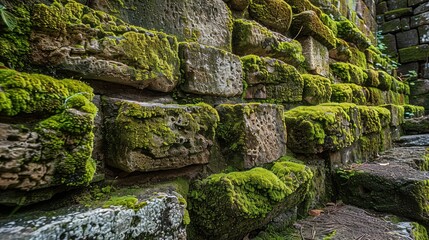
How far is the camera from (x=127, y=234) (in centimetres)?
70

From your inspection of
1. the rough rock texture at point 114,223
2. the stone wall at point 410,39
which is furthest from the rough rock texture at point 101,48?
the stone wall at point 410,39

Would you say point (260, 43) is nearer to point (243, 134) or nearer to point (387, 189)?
point (243, 134)

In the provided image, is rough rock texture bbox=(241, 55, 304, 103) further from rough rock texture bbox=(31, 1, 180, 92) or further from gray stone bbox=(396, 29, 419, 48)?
gray stone bbox=(396, 29, 419, 48)

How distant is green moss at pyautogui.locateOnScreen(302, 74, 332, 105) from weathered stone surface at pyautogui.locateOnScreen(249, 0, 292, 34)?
362 mm

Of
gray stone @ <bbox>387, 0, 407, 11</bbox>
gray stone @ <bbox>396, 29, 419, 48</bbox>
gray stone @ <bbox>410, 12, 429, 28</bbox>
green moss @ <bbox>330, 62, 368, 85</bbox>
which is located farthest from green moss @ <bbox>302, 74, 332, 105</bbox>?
gray stone @ <bbox>387, 0, 407, 11</bbox>

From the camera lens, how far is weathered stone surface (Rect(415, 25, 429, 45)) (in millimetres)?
5012

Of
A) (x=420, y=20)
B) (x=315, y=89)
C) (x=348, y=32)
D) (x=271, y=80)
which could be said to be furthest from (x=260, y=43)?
(x=420, y=20)

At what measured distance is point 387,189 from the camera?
58.9 inches

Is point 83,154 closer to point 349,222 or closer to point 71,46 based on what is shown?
Result: point 71,46

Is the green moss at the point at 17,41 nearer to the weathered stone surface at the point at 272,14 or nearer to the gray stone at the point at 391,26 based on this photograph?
the weathered stone surface at the point at 272,14

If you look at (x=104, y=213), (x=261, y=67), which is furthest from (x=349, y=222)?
(x=104, y=213)

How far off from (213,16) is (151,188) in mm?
850

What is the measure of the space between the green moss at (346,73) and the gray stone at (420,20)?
366cm

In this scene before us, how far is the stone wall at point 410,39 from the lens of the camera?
4840mm
